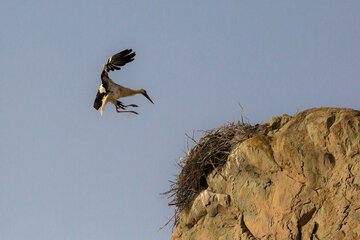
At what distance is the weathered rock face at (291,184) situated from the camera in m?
9.67

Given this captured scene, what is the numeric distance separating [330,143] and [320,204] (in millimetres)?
963

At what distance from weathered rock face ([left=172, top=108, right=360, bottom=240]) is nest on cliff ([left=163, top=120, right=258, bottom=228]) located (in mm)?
239

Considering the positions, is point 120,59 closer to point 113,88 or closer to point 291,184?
point 113,88

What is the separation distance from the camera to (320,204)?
10.1 m

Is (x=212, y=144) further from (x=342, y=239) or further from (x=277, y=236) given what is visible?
(x=342, y=239)

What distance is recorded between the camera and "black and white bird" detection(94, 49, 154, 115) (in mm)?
14211

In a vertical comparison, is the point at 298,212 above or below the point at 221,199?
below

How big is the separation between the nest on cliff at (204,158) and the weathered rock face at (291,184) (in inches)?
9.4

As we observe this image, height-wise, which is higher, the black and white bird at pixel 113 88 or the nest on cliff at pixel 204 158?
the black and white bird at pixel 113 88

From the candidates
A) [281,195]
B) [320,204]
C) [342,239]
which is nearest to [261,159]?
[281,195]

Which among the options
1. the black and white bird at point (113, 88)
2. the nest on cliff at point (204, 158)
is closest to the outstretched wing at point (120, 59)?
the black and white bird at point (113, 88)

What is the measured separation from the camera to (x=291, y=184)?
10.8 meters

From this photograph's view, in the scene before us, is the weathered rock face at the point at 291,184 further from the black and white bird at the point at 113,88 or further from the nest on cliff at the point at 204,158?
the black and white bird at the point at 113,88

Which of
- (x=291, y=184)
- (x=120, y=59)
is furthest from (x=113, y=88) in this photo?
(x=291, y=184)
